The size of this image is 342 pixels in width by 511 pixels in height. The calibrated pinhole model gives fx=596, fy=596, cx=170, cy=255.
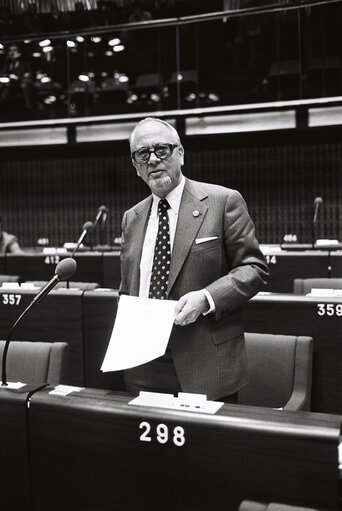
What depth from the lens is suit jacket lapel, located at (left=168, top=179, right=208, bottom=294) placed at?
1985mm

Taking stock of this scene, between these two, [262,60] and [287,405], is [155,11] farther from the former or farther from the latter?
[287,405]

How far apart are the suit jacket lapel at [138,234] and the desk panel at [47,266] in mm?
4507

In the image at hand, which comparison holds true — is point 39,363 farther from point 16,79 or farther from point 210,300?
point 16,79

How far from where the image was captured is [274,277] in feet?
18.7

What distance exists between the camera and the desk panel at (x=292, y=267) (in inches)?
217

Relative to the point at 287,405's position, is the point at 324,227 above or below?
above

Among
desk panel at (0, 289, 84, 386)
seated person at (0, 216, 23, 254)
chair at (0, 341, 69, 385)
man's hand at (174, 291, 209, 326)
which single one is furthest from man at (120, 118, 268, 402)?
seated person at (0, 216, 23, 254)

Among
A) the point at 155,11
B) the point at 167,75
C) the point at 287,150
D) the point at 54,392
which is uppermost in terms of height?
the point at 155,11

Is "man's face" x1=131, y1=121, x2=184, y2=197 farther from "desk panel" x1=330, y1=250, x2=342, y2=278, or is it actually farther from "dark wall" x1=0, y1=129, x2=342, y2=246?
"dark wall" x1=0, y1=129, x2=342, y2=246

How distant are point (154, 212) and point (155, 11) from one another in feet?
33.4

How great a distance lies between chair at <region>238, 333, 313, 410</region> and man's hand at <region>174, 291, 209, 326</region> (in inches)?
48.9

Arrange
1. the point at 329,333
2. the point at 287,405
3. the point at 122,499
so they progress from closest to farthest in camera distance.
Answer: the point at 122,499
the point at 287,405
the point at 329,333

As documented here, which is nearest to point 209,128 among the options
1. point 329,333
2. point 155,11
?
point 155,11

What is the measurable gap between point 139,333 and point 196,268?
1.13 feet
